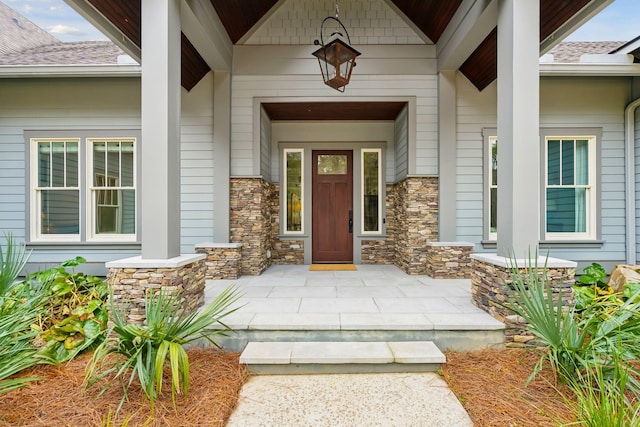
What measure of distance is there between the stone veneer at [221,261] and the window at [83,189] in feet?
5.10

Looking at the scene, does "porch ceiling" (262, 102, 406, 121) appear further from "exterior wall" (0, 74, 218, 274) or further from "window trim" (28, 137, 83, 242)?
"window trim" (28, 137, 83, 242)

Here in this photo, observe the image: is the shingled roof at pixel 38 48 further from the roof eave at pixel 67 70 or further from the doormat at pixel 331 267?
the doormat at pixel 331 267

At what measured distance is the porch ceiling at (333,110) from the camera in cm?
536

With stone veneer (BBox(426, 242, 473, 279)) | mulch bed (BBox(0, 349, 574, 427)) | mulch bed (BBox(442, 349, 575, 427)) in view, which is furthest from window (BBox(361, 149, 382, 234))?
mulch bed (BBox(0, 349, 574, 427))

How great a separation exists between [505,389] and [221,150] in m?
4.71

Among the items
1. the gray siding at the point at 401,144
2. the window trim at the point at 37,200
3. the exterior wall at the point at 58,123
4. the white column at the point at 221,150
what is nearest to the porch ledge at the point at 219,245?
the white column at the point at 221,150

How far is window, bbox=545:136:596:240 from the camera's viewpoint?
5453 millimetres

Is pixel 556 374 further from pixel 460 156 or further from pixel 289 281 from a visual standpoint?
pixel 460 156

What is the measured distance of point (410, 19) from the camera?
5.12 meters

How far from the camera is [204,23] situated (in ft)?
12.9

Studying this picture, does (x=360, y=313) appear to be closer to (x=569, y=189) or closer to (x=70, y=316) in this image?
(x=70, y=316)

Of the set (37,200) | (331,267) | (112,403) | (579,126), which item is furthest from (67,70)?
(579,126)

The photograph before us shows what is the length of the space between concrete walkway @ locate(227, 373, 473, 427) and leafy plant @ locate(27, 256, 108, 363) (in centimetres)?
146

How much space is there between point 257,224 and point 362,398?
3.49m
